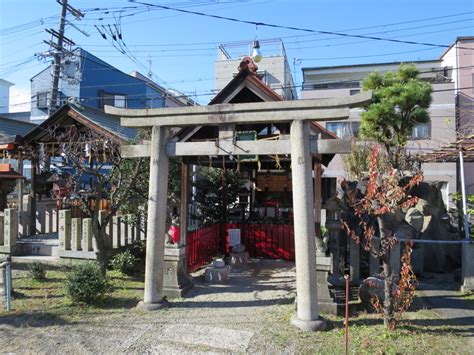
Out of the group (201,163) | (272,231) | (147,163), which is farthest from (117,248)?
(272,231)

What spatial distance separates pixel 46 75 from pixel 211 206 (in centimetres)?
2551

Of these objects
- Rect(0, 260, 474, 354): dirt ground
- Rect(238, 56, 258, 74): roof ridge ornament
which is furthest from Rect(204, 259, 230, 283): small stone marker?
Rect(238, 56, 258, 74): roof ridge ornament

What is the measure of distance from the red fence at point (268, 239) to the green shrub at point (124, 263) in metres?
3.59

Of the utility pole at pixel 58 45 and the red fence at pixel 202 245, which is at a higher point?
the utility pole at pixel 58 45

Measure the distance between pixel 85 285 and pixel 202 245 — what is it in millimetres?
3906

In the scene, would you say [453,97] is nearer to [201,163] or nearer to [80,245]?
[201,163]

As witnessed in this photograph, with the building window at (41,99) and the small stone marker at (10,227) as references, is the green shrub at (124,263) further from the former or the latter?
the building window at (41,99)

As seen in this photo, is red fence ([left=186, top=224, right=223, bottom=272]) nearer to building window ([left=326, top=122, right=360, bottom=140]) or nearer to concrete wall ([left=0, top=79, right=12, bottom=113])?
building window ([left=326, top=122, right=360, bottom=140])

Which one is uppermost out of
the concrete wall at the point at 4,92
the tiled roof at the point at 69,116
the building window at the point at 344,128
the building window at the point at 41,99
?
the concrete wall at the point at 4,92

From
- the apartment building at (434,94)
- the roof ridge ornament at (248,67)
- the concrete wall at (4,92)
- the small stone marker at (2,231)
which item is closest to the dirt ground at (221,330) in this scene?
the small stone marker at (2,231)

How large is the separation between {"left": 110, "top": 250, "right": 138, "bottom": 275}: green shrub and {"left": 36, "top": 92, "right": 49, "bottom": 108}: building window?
25.7 m

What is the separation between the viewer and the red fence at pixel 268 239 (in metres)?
11.6

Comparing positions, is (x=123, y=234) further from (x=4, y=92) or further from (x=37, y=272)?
(x=4, y=92)

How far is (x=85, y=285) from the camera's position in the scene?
6961 mm
